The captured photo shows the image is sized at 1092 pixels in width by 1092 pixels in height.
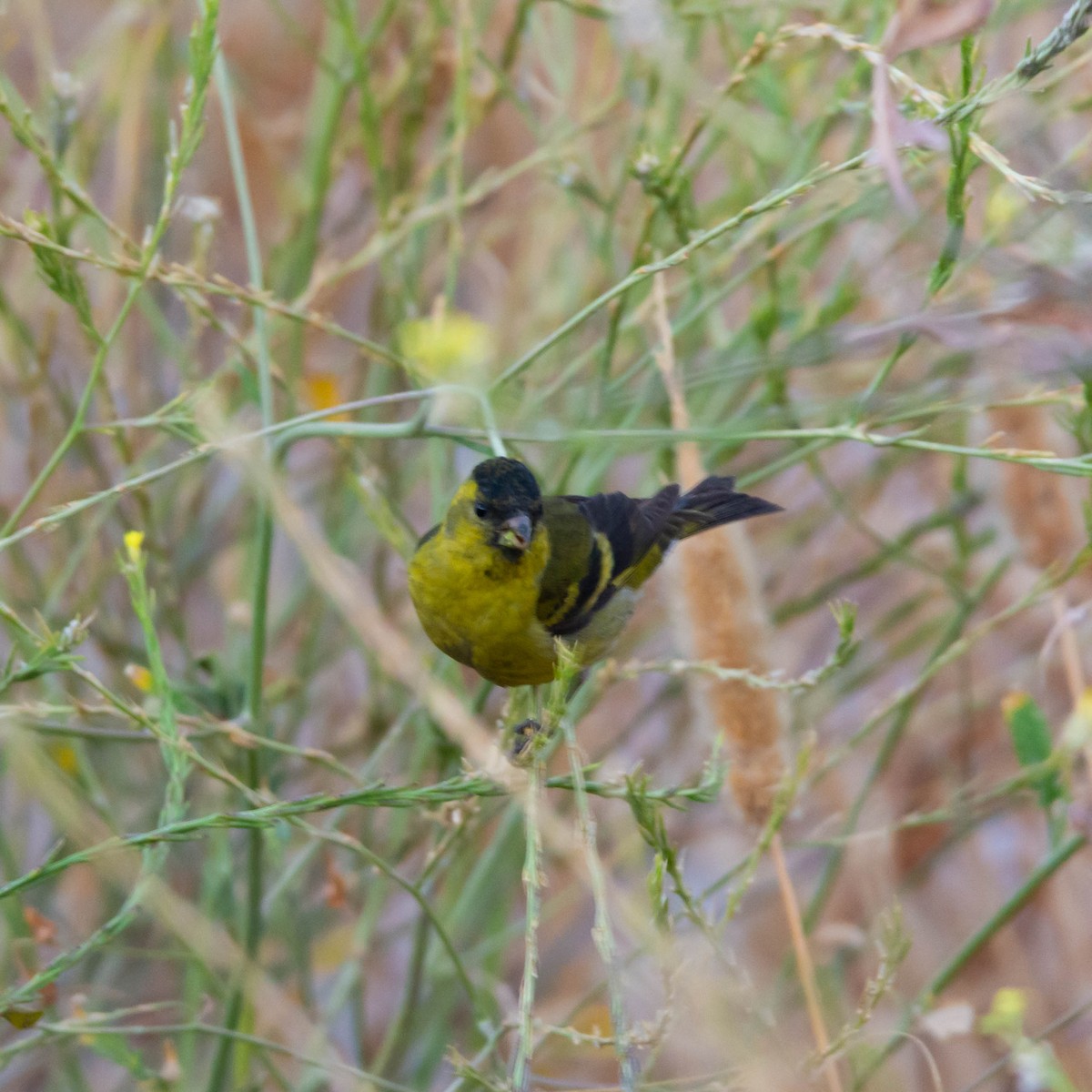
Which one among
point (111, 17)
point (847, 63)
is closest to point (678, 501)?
point (847, 63)

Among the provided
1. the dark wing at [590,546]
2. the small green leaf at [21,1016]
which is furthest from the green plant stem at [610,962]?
the dark wing at [590,546]

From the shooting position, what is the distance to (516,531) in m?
1.66

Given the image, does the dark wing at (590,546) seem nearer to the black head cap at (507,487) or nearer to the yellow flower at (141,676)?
the black head cap at (507,487)

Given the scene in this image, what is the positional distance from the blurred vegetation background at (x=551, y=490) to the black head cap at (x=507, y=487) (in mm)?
67

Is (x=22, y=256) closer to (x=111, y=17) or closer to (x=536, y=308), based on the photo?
(x=111, y=17)

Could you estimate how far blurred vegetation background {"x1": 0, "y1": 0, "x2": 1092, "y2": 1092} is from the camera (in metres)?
1.13

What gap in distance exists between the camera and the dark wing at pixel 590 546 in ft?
5.92

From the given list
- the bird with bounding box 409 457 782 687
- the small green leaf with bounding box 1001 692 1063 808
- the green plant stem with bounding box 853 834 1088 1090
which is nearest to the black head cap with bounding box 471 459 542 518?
the bird with bounding box 409 457 782 687

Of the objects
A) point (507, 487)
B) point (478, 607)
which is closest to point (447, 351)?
point (507, 487)

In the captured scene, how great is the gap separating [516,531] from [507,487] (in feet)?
0.24

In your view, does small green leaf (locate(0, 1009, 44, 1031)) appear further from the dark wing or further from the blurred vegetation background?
the dark wing

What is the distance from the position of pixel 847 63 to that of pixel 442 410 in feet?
4.70

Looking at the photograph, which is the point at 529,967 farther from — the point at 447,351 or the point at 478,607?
the point at 478,607

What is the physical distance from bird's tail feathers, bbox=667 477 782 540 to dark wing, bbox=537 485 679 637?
0.03m
